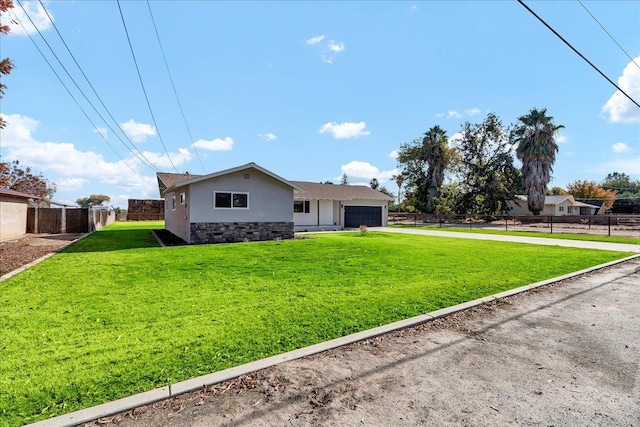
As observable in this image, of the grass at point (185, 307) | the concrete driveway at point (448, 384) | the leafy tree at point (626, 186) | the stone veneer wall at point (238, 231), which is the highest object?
the leafy tree at point (626, 186)

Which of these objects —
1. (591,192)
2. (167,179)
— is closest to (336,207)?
(167,179)

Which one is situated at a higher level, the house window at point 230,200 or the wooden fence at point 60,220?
the house window at point 230,200

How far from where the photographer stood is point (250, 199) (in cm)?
1505

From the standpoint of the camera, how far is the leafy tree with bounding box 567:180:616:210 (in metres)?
55.6

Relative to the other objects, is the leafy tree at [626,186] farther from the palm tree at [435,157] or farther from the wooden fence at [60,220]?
the wooden fence at [60,220]

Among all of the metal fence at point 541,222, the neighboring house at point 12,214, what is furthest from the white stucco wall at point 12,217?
the metal fence at point 541,222

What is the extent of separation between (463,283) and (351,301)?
2.79m

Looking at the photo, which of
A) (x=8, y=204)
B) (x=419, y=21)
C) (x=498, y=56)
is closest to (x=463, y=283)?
(x=419, y=21)

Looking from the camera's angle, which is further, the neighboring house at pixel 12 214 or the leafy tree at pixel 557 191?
the leafy tree at pixel 557 191

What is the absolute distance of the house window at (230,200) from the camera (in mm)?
14289

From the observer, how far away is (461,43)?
38.7ft

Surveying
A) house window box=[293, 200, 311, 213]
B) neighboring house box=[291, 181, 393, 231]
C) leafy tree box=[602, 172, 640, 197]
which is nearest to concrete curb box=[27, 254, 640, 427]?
neighboring house box=[291, 181, 393, 231]

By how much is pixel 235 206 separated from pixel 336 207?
41.9 ft

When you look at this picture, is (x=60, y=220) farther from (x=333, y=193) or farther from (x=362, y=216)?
(x=362, y=216)
